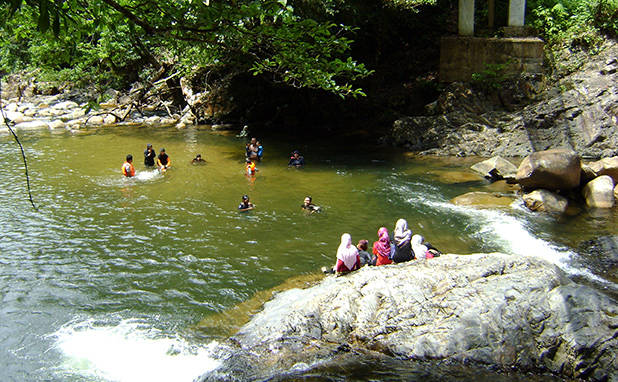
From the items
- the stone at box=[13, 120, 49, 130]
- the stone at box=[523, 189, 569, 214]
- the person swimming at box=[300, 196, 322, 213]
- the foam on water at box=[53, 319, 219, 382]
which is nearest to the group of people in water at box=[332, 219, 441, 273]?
the foam on water at box=[53, 319, 219, 382]

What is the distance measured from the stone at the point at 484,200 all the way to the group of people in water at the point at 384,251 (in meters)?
4.79

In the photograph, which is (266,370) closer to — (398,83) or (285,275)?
(285,275)

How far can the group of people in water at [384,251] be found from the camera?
9328 mm

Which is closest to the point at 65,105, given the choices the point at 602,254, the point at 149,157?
the point at 149,157

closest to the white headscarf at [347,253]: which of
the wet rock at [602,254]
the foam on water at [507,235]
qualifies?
the foam on water at [507,235]

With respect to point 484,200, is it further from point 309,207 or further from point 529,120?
point 529,120

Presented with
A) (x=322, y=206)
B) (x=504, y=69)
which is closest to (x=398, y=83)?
(x=504, y=69)

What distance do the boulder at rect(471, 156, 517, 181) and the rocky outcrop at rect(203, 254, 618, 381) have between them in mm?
9169

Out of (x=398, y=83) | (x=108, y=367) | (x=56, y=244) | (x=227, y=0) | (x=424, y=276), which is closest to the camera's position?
(x=227, y=0)

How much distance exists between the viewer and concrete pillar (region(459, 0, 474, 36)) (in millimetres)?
22594

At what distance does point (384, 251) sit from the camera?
9711 mm

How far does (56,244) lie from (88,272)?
2.13 metres

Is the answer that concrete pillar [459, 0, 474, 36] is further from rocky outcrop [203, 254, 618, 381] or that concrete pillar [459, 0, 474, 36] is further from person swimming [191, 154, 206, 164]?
rocky outcrop [203, 254, 618, 381]

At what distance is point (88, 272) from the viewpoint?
10289 millimetres
